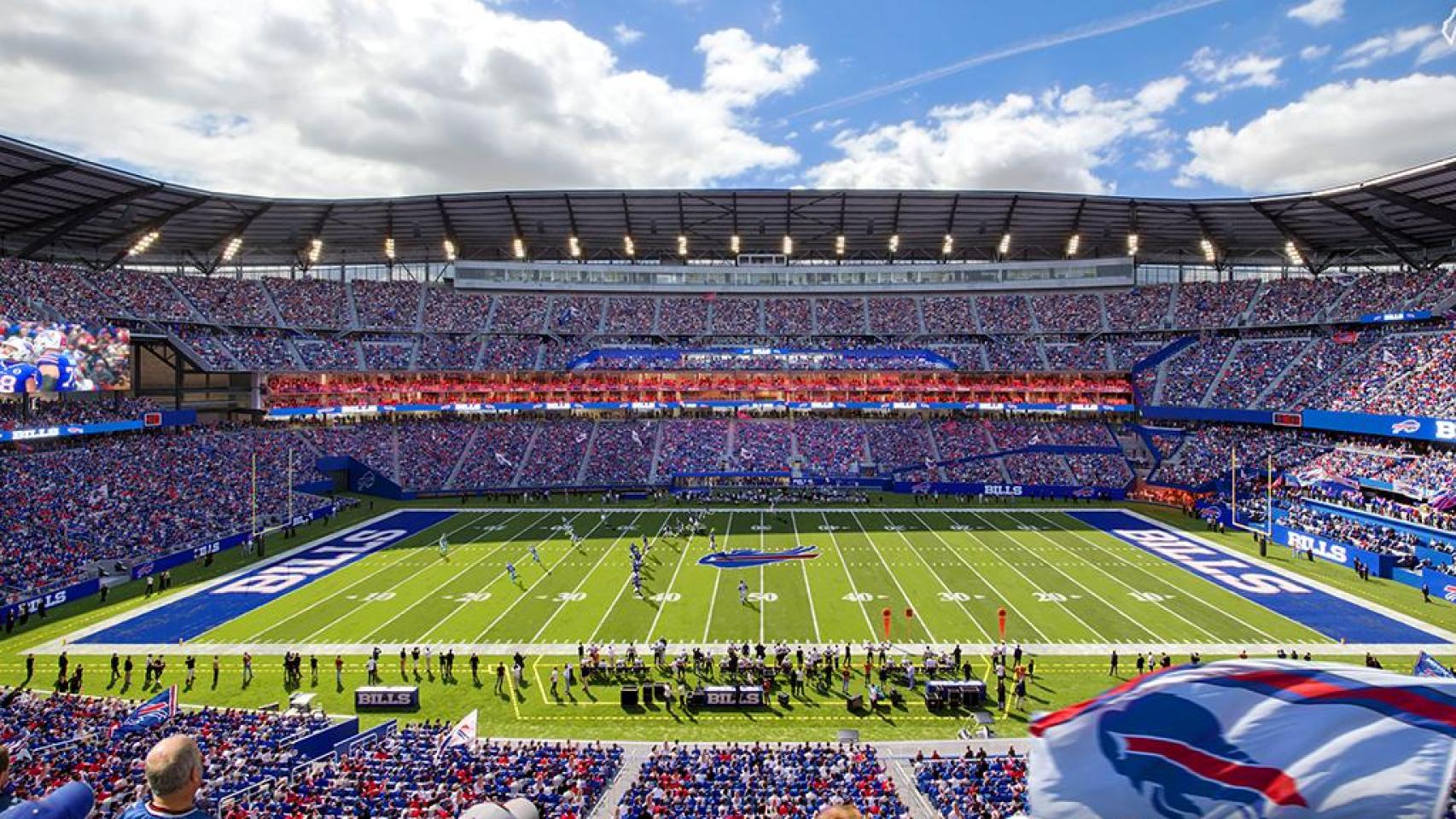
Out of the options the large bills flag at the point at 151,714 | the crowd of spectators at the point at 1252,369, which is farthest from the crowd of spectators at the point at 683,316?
the large bills flag at the point at 151,714

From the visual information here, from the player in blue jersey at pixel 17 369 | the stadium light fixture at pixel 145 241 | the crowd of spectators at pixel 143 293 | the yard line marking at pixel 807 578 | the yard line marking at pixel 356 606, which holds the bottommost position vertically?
the yard line marking at pixel 356 606

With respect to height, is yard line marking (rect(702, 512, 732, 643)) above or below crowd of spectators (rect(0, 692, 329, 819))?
below

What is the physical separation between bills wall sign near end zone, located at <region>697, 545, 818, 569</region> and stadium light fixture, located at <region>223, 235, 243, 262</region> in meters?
49.7

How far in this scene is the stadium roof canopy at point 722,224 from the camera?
48250mm

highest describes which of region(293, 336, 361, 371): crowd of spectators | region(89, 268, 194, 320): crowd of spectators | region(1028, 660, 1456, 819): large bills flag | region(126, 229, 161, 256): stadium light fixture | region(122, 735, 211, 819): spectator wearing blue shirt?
region(126, 229, 161, 256): stadium light fixture

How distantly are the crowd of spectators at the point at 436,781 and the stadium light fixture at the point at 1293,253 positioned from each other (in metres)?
67.8

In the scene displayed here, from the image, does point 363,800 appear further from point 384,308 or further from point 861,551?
point 384,308

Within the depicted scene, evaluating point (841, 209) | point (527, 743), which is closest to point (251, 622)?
point (527, 743)

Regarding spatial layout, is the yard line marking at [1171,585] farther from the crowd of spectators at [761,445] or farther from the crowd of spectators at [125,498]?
the crowd of spectators at [125,498]

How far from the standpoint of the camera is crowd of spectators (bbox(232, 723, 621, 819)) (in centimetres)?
1309

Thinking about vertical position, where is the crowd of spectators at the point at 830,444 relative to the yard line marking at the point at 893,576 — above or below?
above

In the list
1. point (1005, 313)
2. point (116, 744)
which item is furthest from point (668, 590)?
point (1005, 313)

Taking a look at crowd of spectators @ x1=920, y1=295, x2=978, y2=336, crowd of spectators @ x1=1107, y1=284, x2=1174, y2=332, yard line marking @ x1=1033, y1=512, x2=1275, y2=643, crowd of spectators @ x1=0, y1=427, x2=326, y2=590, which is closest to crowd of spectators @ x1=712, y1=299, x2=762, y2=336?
crowd of spectators @ x1=920, y1=295, x2=978, y2=336

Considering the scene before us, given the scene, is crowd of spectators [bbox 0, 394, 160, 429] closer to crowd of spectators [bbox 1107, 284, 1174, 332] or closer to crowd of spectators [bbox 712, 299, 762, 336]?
crowd of spectators [bbox 712, 299, 762, 336]
